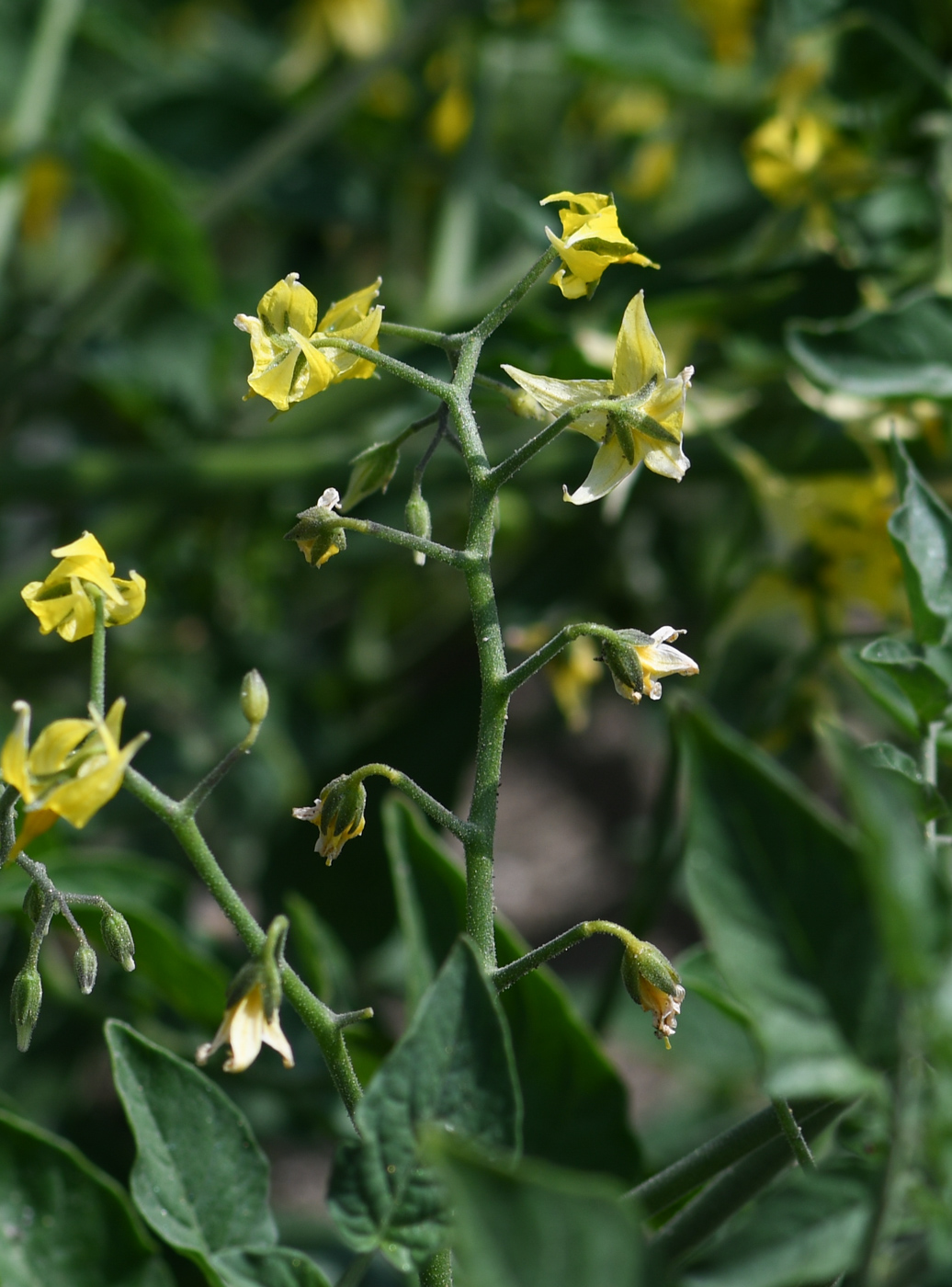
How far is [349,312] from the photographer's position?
1.46ft

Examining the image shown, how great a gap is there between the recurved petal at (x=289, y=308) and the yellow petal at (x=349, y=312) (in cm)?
2

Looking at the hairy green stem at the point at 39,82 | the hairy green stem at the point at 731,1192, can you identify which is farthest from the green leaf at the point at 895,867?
the hairy green stem at the point at 39,82

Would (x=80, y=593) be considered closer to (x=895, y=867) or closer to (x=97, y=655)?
(x=97, y=655)

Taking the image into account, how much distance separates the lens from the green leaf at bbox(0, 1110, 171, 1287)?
0.46 metres

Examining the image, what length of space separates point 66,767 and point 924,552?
317 millimetres

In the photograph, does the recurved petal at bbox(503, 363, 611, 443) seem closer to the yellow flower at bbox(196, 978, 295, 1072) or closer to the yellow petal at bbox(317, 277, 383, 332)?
the yellow petal at bbox(317, 277, 383, 332)

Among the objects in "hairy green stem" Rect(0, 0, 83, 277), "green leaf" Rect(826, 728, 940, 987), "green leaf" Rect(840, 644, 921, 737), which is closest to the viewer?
"green leaf" Rect(826, 728, 940, 987)

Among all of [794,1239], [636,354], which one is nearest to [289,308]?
[636,354]

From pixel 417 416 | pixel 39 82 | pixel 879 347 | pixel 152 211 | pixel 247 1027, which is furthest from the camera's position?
pixel 39 82

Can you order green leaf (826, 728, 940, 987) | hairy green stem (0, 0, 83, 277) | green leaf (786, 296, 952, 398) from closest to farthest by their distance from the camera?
green leaf (826, 728, 940, 987) → green leaf (786, 296, 952, 398) → hairy green stem (0, 0, 83, 277)

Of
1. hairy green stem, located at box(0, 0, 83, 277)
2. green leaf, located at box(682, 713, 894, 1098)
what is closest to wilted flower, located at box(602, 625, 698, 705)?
green leaf, located at box(682, 713, 894, 1098)

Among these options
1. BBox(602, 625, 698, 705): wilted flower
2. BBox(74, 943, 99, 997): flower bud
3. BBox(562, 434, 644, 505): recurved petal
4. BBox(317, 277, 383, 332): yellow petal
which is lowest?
BBox(74, 943, 99, 997): flower bud

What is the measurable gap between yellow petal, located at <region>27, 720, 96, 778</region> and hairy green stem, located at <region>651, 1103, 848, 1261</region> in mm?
254

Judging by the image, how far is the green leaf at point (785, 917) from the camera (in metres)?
0.33
